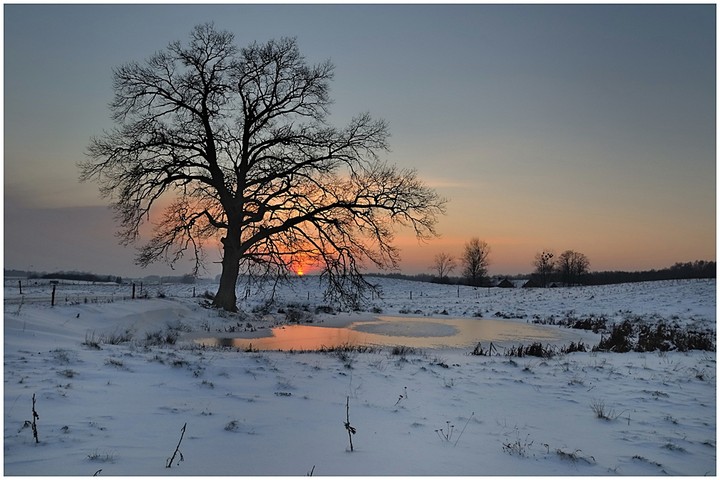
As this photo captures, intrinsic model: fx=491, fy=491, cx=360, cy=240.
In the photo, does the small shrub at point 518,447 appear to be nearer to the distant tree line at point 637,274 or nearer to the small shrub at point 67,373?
the small shrub at point 67,373

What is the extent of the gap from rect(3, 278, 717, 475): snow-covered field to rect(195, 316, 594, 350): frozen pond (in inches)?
136

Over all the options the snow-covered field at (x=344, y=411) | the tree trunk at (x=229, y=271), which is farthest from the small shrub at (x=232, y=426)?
the tree trunk at (x=229, y=271)

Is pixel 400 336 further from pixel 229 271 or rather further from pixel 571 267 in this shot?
pixel 571 267

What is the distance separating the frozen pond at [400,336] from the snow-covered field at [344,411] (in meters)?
3.47

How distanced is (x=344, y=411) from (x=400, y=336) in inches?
434

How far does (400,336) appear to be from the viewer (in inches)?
704

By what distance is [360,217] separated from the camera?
2166cm

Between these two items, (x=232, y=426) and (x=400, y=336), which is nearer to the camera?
(x=232, y=426)

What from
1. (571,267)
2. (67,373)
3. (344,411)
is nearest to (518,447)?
(344,411)

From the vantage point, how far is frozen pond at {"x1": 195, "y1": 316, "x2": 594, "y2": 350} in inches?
595

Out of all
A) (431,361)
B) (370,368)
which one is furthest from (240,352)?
(431,361)

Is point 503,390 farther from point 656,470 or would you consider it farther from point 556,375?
point 656,470

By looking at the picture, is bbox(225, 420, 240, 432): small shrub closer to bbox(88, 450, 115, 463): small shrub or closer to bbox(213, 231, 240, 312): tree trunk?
bbox(88, 450, 115, 463): small shrub

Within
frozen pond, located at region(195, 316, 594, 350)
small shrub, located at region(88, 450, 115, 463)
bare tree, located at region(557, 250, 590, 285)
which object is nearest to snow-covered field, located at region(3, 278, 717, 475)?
small shrub, located at region(88, 450, 115, 463)
